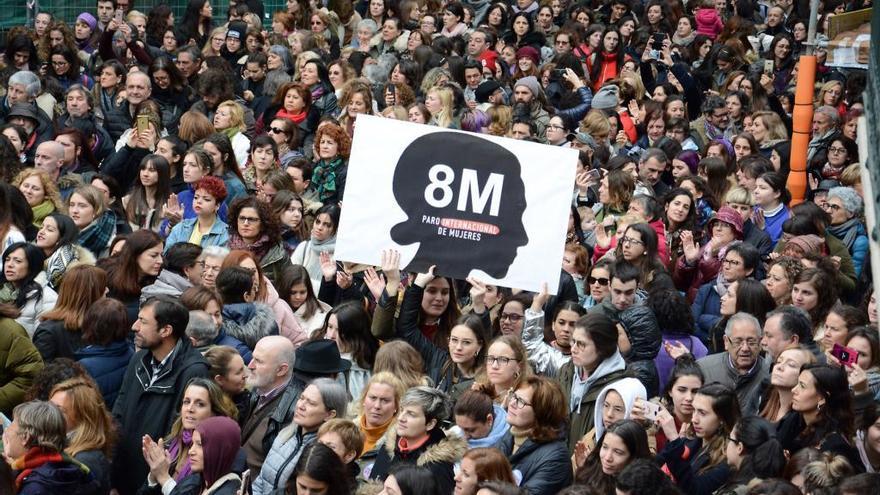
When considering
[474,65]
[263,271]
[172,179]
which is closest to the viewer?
[263,271]

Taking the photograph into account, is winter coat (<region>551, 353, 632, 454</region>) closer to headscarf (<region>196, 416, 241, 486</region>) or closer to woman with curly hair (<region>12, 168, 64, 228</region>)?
headscarf (<region>196, 416, 241, 486</region>)

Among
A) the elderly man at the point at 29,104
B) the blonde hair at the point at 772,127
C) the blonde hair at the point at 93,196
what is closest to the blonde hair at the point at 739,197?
the blonde hair at the point at 772,127

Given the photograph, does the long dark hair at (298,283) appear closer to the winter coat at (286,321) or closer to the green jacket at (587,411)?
the winter coat at (286,321)

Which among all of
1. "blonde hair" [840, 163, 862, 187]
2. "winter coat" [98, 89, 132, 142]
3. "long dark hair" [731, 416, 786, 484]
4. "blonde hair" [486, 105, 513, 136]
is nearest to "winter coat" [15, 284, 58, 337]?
"long dark hair" [731, 416, 786, 484]

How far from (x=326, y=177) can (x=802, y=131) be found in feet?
13.4

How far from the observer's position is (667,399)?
8969mm

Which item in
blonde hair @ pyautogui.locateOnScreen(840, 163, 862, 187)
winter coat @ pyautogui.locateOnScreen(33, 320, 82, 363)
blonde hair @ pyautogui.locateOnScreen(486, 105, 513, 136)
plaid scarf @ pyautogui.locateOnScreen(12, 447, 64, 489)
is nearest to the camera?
plaid scarf @ pyautogui.locateOnScreen(12, 447, 64, 489)

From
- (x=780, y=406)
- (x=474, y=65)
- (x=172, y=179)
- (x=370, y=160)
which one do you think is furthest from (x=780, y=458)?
(x=474, y=65)

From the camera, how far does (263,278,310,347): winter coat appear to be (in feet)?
33.0

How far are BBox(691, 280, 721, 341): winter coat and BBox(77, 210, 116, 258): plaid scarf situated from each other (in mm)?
4050

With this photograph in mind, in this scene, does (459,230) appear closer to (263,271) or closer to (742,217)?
(263,271)

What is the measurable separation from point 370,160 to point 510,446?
240 centimetres

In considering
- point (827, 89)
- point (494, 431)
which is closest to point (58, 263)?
point (494, 431)

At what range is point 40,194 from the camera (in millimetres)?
11695
